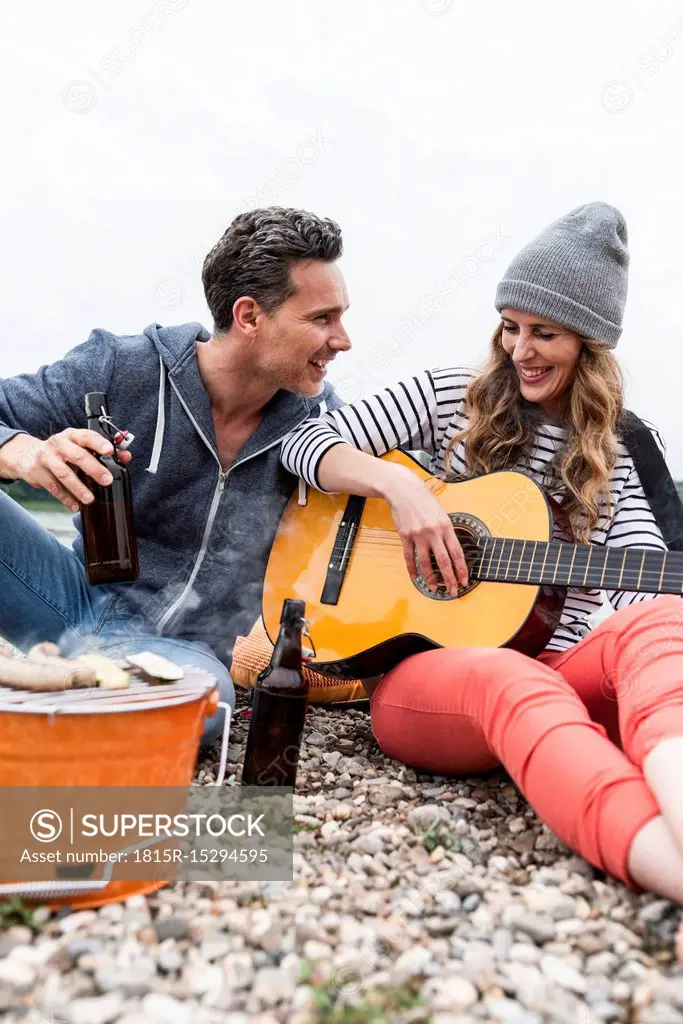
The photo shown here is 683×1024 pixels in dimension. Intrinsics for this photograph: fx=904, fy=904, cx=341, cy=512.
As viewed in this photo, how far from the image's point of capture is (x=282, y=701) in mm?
2570

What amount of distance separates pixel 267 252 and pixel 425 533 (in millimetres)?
1283

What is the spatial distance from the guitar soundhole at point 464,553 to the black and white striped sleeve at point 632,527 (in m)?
0.46

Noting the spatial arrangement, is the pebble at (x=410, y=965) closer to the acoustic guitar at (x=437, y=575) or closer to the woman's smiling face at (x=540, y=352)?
the acoustic guitar at (x=437, y=575)

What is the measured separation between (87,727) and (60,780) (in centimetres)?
14

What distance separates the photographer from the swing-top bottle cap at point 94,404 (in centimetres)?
285

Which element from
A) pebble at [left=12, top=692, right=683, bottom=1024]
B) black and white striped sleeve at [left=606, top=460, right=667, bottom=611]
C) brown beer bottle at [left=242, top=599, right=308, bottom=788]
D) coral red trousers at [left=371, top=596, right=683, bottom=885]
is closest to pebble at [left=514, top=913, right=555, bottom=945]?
pebble at [left=12, top=692, right=683, bottom=1024]

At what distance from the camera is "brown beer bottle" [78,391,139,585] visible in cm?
292

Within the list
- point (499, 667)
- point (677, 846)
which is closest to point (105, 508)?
point (499, 667)

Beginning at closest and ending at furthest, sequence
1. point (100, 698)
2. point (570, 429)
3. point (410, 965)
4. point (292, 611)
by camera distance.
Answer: point (410, 965) < point (100, 698) < point (292, 611) < point (570, 429)

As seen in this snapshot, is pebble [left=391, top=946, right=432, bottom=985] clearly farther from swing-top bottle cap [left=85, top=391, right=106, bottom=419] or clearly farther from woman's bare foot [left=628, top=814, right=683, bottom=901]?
swing-top bottle cap [left=85, top=391, right=106, bottom=419]

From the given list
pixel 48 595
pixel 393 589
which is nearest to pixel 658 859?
pixel 393 589

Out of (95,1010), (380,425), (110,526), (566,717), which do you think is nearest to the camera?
(95,1010)

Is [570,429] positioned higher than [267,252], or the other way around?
[267,252]

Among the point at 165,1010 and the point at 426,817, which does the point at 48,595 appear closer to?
the point at 426,817
